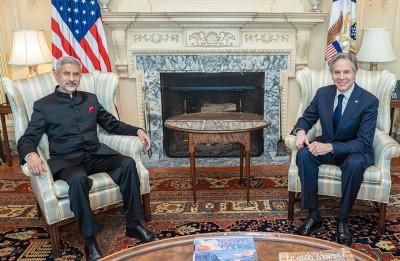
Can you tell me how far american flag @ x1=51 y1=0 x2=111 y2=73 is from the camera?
3637 mm

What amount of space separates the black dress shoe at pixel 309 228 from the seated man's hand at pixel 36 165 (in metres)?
1.60

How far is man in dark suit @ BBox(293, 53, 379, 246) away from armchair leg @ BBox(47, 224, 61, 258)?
1495mm

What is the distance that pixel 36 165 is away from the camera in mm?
2141

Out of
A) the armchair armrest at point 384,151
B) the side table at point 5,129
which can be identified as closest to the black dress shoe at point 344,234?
the armchair armrest at point 384,151

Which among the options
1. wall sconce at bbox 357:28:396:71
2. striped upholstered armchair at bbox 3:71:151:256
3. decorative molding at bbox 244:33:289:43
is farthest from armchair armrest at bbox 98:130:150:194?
wall sconce at bbox 357:28:396:71

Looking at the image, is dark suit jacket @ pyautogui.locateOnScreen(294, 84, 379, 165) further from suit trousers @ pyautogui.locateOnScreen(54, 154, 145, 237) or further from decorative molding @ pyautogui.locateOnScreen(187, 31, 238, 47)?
decorative molding @ pyautogui.locateOnScreen(187, 31, 238, 47)

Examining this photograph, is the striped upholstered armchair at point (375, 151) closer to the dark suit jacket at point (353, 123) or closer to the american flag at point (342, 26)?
the dark suit jacket at point (353, 123)

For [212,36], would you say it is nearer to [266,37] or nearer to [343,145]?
[266,37]

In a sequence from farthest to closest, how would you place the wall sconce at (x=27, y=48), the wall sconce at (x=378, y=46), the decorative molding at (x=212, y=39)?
1. the decorative molding at (x=212, y=39)
2. the wall sconce at (x=378, y=46)
3. the wall sconce at (x=27, y=48)

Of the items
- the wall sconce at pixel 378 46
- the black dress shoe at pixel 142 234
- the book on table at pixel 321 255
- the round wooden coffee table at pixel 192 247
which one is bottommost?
the black dress shoe at pixel 142 234

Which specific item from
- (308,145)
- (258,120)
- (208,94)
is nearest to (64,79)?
(258,120)

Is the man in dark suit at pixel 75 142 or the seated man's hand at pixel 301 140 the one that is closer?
the man in dark suit at pixel 75 142

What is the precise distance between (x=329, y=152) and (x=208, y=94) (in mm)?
1954

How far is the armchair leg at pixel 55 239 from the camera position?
2.27 m
